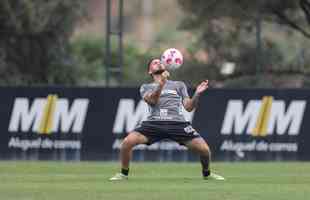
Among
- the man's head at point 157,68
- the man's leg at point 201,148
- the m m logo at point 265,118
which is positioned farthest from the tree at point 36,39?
the man's head at point 157,68

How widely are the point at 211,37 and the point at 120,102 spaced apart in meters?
18.7

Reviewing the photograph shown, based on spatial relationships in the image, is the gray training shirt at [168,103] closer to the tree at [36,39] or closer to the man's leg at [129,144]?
the man's leg at [129,144]

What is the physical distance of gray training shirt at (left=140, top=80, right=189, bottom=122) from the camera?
1897 centimetres

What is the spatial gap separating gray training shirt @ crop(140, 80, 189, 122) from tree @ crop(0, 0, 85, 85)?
1103 inches

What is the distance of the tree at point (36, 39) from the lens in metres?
47.2

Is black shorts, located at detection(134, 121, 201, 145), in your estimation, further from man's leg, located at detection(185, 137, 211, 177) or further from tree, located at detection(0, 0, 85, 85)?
tree, located at detection(0, 0, 85, 85)

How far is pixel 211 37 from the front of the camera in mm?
49250

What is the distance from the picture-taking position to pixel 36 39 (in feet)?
161
